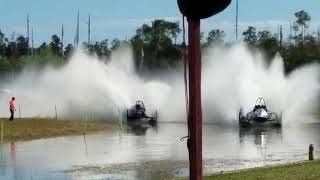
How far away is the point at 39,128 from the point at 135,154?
15241 millimetres

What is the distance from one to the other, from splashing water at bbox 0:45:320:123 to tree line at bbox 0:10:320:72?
13535 mm

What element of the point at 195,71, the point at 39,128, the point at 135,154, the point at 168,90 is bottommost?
the point at 135,154

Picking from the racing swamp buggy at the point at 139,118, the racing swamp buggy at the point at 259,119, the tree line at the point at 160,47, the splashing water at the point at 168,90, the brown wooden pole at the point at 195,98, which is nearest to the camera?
the brown wooden pole at the point at 195,98

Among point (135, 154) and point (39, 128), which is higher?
point (39, 128)

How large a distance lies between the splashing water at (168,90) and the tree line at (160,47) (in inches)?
533

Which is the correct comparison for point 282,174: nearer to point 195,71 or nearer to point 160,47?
point 195,71

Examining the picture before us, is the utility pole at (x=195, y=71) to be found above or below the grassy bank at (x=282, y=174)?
above

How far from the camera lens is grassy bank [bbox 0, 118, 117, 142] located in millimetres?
38219

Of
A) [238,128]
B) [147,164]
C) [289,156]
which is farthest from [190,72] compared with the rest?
[238,128]

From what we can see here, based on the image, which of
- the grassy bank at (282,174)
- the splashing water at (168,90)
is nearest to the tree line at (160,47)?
the splashing water at (168,90)

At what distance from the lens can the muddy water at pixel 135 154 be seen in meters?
21.1

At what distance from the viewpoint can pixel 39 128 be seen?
4103cm

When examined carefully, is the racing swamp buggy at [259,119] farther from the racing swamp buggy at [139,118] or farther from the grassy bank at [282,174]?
the grassy bank at [282,174]

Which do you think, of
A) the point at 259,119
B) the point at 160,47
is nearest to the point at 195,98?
the point at 259,119
